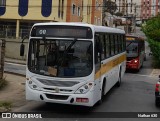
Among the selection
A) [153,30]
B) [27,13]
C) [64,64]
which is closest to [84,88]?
[64,64]

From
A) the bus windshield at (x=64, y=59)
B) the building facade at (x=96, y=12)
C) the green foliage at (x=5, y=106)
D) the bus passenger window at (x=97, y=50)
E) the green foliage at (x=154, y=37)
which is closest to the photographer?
the bus windshield at (x=64, y=59)

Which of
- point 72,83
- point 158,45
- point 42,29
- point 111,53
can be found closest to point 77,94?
point 72,83

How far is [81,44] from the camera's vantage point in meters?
11.6

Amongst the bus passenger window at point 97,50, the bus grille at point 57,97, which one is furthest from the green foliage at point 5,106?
the bus passenger window at point 97,50

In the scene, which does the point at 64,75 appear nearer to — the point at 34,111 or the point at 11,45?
the point at 34,111

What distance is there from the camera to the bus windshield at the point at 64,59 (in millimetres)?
11398

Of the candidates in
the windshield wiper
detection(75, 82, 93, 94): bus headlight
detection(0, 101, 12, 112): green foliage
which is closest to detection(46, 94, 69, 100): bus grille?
detection(75, 82, 93, 94): bus headlight

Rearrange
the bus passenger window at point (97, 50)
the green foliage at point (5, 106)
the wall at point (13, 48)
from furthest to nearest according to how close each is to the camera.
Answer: the wall at point (13, 48) → the bus passenger window at point (97, 50) → the green foliage at point (5, 106)

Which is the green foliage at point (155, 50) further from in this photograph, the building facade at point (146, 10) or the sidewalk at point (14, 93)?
the building facade at point (146, 10)

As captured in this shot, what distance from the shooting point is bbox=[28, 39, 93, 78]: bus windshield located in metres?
11.4

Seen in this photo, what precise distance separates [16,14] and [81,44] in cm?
2994

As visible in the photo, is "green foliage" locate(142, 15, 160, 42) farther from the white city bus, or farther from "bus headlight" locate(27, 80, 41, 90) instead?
"bus headlight" locate(27, 80, 41, 90)

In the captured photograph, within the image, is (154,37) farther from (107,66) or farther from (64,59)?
(64,59)

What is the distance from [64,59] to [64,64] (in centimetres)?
16
